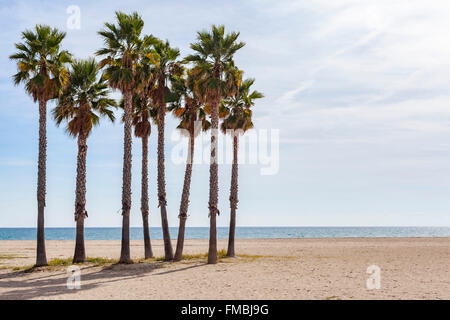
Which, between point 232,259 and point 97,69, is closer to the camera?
point 97,69

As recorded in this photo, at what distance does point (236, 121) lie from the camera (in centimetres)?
3312

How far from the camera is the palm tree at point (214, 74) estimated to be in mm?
28375

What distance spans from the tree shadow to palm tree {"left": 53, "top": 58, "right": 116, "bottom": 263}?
3.25m

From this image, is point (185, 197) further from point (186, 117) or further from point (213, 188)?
point (186, 117)

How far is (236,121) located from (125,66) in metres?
8.92

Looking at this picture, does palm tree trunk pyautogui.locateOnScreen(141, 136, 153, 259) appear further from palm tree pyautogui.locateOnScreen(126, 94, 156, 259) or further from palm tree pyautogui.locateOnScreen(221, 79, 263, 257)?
palm tree pyautogui.locateOnScreen(221, 79, 263, 257)

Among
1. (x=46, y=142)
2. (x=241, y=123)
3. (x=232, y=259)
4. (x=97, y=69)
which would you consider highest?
(x=97, y=69)

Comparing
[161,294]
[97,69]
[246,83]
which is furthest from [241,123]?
[161,294]

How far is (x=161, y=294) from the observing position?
1764 cm

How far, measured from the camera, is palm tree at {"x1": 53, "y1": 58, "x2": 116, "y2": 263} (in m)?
28.4

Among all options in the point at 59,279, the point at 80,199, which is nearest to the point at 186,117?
the point at 80,199

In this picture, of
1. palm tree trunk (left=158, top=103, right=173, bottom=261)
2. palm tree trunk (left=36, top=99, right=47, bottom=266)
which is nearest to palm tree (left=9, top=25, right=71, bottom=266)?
palm tree trunk (left=36, top=99, right=47, bottom=266)
